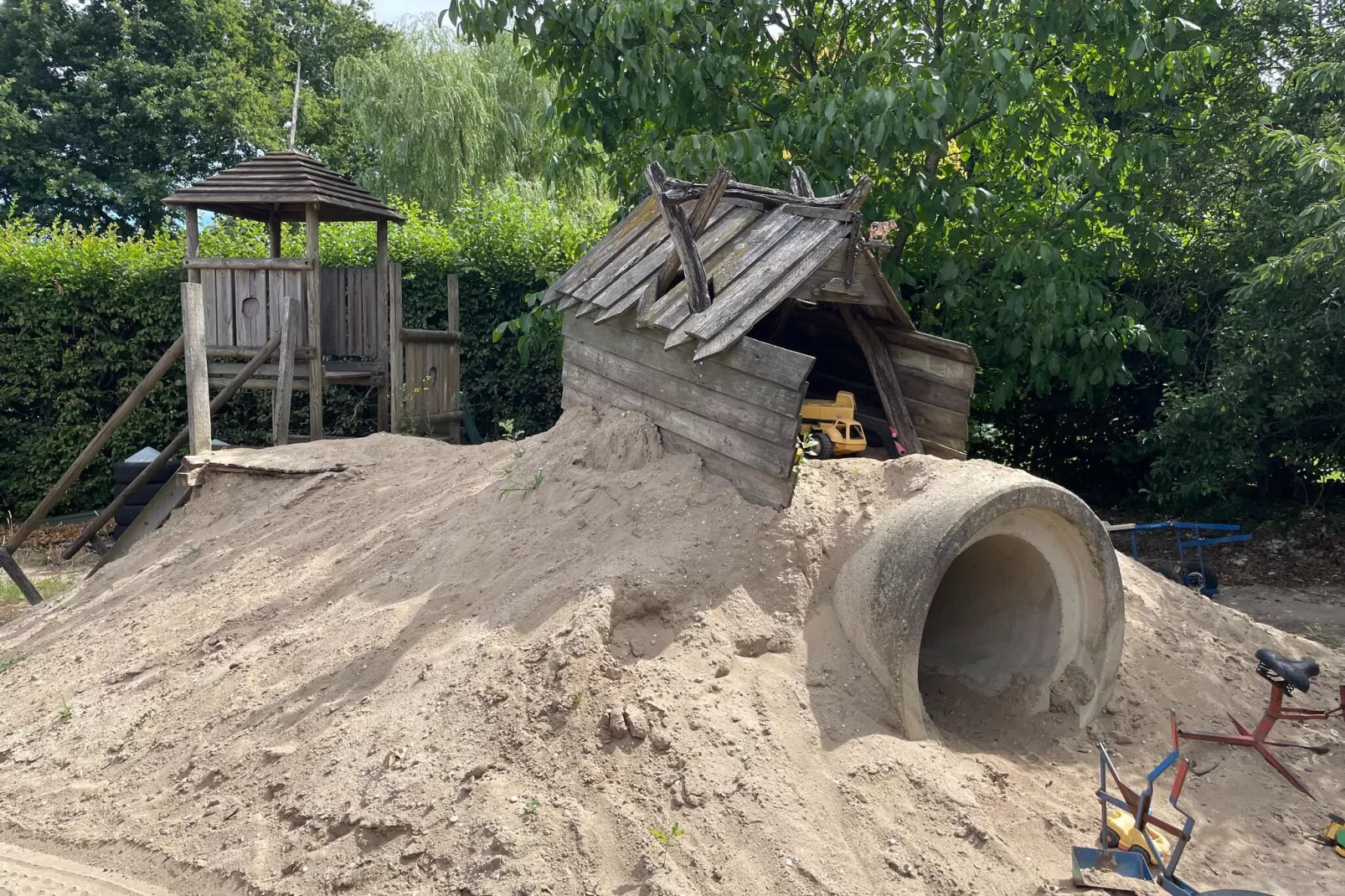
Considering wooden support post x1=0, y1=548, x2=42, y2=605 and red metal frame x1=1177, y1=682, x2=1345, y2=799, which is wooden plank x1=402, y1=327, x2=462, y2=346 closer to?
wooden support post x1=0, y1=548, x2=42, y2=605

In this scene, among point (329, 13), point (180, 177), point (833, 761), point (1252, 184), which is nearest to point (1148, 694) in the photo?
point (833, 761)

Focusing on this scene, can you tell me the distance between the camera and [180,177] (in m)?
24.6

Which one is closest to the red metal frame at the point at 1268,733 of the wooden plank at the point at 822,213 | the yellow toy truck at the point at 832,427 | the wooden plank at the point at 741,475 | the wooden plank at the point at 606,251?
the wooden plank at the point at 741,475

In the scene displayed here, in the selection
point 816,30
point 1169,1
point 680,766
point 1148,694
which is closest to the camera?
point 680,766

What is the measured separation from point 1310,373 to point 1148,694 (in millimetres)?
4385

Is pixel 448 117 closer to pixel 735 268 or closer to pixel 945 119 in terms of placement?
pixel 945 119

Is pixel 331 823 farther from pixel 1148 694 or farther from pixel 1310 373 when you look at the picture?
pixel 1310 373

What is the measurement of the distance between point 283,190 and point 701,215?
5.54 meters

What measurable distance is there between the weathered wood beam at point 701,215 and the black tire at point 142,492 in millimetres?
6254

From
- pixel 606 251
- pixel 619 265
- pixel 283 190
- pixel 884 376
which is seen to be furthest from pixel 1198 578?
pixel 283 190

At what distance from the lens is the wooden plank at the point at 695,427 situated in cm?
481

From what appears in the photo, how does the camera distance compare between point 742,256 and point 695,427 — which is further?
point 742,256

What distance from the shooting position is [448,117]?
19.9m

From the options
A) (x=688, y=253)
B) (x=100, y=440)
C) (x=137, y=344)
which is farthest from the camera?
(x=137, y=344)
